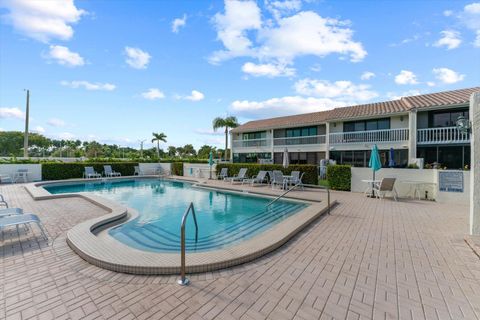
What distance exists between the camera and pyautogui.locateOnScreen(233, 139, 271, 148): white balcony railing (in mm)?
24984

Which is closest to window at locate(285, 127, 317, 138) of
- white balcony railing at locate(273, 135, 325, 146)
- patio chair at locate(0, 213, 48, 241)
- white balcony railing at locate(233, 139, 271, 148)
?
white balcony railing at locate(273, 135, 325, 146)

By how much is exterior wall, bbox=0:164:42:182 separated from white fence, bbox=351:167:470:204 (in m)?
23.6

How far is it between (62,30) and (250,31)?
9.91 m

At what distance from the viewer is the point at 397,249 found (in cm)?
483

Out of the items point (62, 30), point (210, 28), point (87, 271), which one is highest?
point (210, 28)

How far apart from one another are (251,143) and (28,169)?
2005 cm

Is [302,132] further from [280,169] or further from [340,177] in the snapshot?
[340,177]

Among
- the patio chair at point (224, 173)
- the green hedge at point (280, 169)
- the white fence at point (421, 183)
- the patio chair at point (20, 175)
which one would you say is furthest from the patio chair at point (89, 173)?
the white fence at point (421, 183)

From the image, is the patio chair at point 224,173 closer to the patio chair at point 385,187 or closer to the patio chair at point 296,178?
the patio chair at point 296,178

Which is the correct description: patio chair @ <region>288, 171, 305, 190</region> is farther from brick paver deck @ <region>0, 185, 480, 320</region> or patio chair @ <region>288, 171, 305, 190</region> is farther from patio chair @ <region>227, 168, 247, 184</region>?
brick paver deck @ <region>0, 185, 480, 320</region>

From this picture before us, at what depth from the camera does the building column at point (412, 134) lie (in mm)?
15305

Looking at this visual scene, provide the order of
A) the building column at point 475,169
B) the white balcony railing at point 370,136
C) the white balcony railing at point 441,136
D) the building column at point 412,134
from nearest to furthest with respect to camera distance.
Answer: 1. the building column at point 475,169
2. the white balcony railing at point 441,136
3. the building column at point 412,134
4. the white balcony railing at point 370,136

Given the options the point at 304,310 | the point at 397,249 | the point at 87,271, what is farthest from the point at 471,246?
the point at 87,271

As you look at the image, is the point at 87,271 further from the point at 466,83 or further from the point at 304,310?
the point at 466,83
